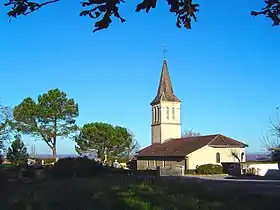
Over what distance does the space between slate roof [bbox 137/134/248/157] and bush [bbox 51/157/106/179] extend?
3257 centimetres

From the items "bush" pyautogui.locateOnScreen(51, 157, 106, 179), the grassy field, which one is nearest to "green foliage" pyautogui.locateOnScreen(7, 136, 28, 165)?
"bush" pyautogui.locateOnScreen(51, 157, 106, 179)

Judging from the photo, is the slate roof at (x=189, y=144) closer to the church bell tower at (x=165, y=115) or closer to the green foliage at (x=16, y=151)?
the church bell tower at (x=165, y=115)

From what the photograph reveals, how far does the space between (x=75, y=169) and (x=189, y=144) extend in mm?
37261

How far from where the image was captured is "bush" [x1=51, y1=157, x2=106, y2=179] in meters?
22.8

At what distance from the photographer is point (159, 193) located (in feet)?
41.6

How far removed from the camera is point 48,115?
193 feet

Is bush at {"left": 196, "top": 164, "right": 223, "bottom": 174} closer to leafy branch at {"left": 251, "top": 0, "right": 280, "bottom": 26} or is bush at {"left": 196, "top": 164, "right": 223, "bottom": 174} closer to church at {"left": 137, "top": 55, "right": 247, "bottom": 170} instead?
church at {"left": 137, "top": 55, "right": 247, "bottom": 170}

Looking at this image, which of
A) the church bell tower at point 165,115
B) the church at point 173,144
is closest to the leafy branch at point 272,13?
the church at point 173,144

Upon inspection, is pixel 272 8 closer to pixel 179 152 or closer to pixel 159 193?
pixel 159 193

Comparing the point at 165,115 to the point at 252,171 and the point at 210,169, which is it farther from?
the point at 252,171

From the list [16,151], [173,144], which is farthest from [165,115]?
[16,151]

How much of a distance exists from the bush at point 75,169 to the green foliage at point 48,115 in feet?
114

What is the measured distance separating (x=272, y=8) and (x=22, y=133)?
185ft

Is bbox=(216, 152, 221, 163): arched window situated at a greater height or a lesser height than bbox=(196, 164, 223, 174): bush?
greater
